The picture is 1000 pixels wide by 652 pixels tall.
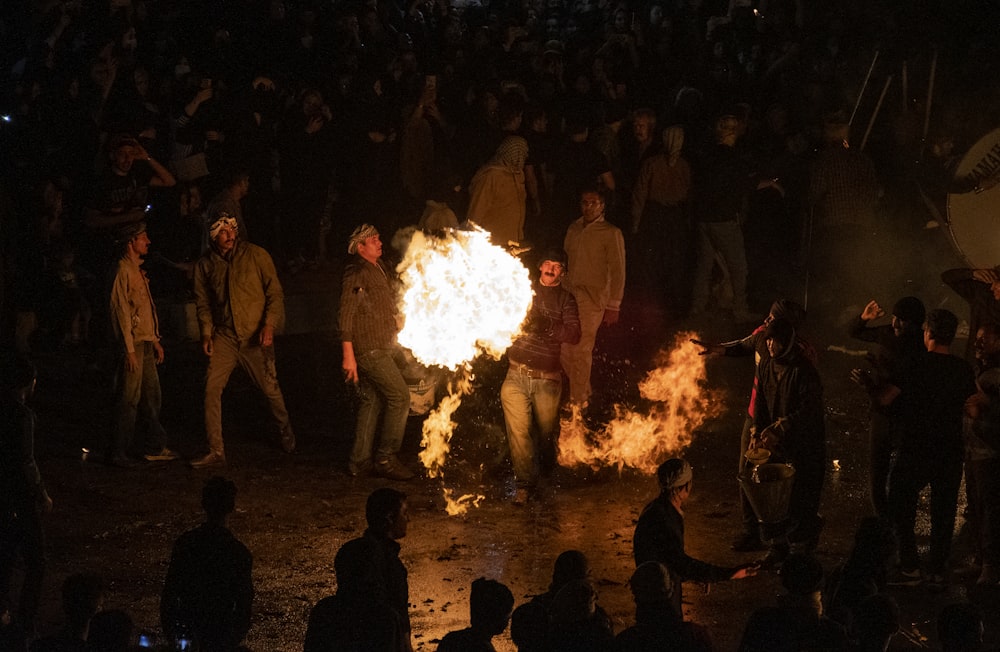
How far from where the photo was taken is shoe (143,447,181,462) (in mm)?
10859

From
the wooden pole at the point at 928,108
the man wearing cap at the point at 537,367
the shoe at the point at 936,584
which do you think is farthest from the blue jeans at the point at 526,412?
the wooden pole at the point at 928,108

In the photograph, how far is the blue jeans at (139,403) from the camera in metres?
10.6

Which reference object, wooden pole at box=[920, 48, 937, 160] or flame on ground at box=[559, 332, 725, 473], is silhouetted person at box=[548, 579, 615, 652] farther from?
wooden pole at box=[920, 48, 937, 160]

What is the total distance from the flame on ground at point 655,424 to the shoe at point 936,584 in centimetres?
261

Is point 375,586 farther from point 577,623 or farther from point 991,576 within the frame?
point 991,576

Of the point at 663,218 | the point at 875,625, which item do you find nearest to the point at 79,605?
the point at 875,625

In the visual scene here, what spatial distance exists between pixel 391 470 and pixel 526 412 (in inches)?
52.8

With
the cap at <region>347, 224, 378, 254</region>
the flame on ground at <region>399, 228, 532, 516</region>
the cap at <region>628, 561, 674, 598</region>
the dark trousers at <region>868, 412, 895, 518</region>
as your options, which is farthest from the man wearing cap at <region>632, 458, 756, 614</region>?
the cap at <region>347, 224, 378, 254</region>

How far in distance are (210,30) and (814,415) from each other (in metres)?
10.8

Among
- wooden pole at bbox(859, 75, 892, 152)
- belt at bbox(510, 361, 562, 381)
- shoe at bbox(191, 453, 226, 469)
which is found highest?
wooden pole at bbox(859, 75, 892, 152)

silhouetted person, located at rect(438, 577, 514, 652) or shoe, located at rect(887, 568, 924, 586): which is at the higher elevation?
shoe, located at rect(887, 568, 924, 586)

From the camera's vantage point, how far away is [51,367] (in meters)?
12.9

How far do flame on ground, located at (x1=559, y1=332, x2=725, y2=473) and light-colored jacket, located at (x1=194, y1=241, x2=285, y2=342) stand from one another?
3.06m

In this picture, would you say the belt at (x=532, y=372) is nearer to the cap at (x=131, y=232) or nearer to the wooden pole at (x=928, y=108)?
the cap at (x=131, y=232)
